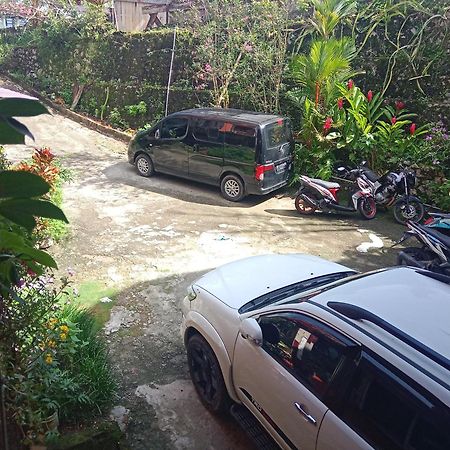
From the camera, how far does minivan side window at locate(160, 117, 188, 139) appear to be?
8.49 meters

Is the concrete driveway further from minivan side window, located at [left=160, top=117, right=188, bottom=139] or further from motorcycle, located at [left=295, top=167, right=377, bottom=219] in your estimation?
minivan side window, located at [left=160, top=117, right=188, bottom=139]

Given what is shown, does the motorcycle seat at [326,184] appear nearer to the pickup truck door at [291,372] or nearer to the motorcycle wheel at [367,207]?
the motorcycle wheel at [367,207]

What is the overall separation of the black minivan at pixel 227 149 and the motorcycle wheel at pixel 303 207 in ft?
1.86

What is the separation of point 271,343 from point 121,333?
83.1 inches

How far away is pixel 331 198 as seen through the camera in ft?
24.6

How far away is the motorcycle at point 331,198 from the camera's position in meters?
7.37

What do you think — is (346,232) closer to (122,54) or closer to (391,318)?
(391,318)

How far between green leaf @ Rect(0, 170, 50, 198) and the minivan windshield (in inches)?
268

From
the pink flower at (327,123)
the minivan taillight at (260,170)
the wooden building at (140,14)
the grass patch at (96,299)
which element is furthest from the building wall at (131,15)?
the grass patch at (96,299)

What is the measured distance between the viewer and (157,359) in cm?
399

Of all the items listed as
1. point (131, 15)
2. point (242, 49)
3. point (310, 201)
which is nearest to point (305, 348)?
point (310, 201)

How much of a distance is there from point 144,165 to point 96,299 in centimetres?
499

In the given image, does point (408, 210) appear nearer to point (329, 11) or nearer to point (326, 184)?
point (326, 184)

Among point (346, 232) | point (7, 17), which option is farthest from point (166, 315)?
point (7, 17)
